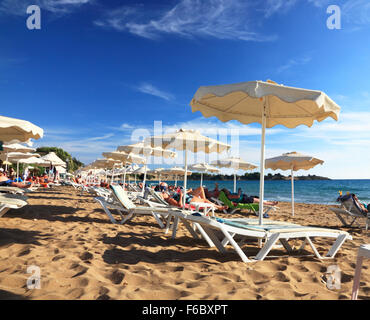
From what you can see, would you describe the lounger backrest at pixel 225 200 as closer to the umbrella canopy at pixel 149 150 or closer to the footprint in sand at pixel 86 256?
the umbrella canopy at pixel 149 150

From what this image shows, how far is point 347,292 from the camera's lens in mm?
2129

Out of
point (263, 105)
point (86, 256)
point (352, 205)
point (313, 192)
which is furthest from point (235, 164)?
point (313, 192)

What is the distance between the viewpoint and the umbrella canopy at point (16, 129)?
441 cm

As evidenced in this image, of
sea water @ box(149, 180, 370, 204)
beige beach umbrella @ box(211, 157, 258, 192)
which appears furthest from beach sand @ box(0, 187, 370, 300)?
sea water @ box(149, 180, 370, 204)

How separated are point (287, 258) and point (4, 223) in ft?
15.3

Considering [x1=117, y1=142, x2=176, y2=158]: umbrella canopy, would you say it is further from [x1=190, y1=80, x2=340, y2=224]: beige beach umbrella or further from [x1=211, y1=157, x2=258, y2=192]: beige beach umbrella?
[x1=190, y1=80, x2=340, y2=224]: beige beach umbrella

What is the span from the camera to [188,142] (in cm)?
545

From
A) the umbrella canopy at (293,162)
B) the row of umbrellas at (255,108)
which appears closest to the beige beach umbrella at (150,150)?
the row of umbrellas at (255,108)

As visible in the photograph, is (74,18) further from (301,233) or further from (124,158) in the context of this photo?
(301,233)

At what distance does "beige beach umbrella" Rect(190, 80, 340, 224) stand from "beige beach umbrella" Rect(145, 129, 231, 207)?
1.03 m

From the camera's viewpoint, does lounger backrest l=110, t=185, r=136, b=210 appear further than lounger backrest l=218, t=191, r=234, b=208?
No

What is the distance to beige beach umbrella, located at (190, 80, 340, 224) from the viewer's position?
3.08m

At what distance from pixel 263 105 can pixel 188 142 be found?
2078 millimetres
